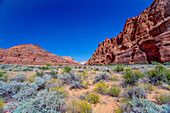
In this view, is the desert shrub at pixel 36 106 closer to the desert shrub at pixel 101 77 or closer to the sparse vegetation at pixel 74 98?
the sparse vegetation at pixel 74 98

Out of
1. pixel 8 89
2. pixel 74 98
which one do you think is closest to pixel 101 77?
pixel 74 98

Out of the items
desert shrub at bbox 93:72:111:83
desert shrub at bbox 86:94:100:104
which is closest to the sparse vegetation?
desert shrub at bbox 86:94:100:104

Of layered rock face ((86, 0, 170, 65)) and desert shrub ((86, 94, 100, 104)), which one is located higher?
layered rock face ((86, 0, 170, 65))

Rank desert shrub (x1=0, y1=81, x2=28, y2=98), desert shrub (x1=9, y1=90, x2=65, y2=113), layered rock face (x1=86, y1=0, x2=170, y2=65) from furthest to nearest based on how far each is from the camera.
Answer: layered rock face (x1=86, y1=0, x2=170, y2=65) → desert shrub (x1=0, y1=81, x2=28, y2=98) → desert shrub (x1=9, y1=90, x2=65, y2=113)

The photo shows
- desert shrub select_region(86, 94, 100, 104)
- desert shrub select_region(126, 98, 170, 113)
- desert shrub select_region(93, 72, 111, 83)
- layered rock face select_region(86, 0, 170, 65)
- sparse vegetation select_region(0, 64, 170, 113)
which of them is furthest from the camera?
layered rock face select_region(86, 0, 170, 65)

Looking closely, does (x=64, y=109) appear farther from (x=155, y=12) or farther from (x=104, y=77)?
(x=155, y=12)

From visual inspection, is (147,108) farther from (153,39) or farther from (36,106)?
(153,39)

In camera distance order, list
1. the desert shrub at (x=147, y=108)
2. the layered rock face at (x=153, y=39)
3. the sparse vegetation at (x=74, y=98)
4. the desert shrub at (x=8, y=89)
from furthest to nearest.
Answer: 1. the layered rock face at (x=153, y=39)
2. the desert shrub at (x=8, y=89)
3. the sparse vegetation at (x=74, y=98)
4. the desert shrub at (x=147, y=108)

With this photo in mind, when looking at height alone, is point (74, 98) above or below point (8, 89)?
below

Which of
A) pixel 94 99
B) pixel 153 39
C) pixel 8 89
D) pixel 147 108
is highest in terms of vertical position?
pixel 153 39

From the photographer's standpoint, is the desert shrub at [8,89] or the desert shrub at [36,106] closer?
the desert shrub at [36,106]

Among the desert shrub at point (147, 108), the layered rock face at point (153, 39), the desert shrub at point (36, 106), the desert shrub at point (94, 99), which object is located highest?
the layered rock face at point (153, 39)

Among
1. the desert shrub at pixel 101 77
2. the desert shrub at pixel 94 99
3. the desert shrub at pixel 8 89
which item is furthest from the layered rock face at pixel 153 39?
the desert shrub at pixel 8 89

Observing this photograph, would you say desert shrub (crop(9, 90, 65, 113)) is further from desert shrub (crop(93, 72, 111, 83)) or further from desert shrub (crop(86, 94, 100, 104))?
desert shrub (crop(93, 72, 111, 83))
